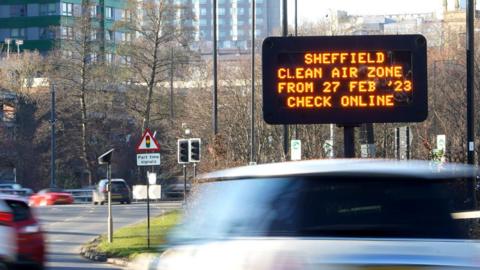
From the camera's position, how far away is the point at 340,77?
16.9 m

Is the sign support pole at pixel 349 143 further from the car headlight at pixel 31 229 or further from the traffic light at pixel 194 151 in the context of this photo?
the traffic light at pixel 194 151

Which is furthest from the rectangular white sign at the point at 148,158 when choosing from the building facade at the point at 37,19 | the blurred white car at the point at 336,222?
the building facade at the point at 37,19

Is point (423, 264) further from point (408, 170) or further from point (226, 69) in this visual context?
point (226, 69)

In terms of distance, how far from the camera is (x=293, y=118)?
1689 centimetres

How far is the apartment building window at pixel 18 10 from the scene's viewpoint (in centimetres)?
9706

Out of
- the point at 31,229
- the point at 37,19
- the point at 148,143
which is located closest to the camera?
the point at 31,229

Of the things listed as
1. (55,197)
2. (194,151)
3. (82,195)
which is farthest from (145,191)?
(82,195)

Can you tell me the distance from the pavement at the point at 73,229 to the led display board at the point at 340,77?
6089mm

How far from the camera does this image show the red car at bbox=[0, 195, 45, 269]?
1455 centimetres

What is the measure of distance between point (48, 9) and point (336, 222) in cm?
9148

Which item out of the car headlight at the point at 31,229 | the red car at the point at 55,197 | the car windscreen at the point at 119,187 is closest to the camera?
the car headlight at the point at 31,229

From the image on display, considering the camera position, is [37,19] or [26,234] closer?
[26,234]

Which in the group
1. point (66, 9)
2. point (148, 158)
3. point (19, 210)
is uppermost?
point (66, 9)

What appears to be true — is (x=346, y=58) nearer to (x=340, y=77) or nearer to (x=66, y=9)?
(x=340, y=77)
